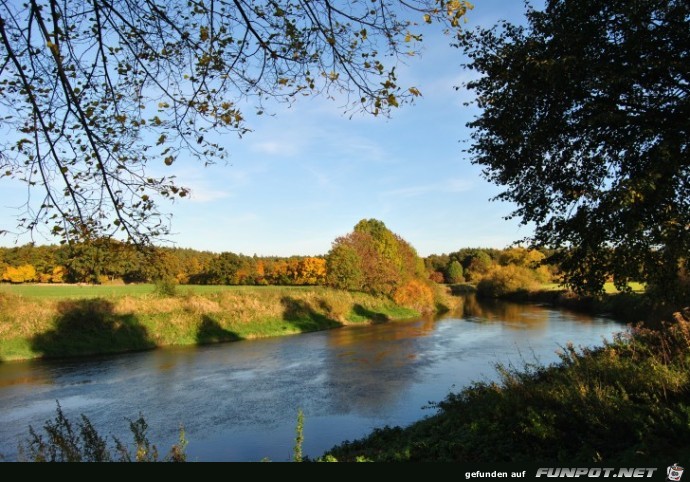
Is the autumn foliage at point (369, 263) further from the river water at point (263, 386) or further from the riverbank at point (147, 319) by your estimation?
the river water at point (263, 386)

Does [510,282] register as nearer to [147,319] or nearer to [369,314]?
[369,314]

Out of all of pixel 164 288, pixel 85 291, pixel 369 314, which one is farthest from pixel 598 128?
pixel 85 291

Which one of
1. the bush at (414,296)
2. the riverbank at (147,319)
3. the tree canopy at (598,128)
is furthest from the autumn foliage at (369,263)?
the tree canopy at (598,128)

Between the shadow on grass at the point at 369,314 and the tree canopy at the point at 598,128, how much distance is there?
29.2 metres

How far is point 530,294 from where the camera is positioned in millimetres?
60406

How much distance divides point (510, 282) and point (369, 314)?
3096 centimetres

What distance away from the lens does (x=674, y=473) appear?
15.6 ft

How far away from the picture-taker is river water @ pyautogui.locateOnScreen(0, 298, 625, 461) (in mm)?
11539

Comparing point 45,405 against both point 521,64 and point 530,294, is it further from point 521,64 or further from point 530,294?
point 530,294

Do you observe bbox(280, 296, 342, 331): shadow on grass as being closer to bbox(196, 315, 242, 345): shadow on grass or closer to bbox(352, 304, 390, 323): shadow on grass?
bbox(352, 304, 390, 323): shadow on grass

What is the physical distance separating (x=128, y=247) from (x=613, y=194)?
7.90 meters

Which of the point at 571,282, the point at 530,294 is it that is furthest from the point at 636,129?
the point at 530,294

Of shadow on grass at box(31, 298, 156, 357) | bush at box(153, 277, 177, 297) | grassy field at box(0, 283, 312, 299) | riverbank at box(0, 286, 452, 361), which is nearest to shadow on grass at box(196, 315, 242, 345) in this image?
riverbank at box(0, 286, 452, 361)

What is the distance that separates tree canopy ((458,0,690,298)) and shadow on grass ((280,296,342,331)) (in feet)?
80.0
